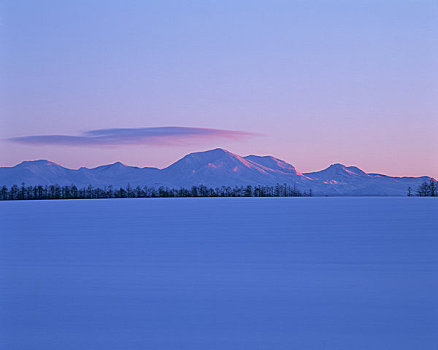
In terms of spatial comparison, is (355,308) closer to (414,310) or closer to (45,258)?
(414,310)

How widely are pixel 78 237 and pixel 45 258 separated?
317 cm

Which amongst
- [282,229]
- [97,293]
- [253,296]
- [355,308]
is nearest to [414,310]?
[355,308]

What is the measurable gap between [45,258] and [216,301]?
13.5 ft

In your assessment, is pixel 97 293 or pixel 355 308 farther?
pixel 97 293

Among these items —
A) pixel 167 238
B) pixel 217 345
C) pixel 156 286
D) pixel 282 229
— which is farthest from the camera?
pixel 282 229

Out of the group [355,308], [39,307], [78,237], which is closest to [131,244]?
[78,237]

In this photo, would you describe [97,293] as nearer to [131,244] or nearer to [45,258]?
[45,258]

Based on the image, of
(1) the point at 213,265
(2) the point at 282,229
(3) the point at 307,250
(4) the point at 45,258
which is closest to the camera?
(1) the point at 213,265

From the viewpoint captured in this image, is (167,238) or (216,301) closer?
(216,301)

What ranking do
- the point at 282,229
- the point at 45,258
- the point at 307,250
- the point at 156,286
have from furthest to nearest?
the point at 282,229 < the point at 307,250 < the point at 45,258 < the point at 156,286

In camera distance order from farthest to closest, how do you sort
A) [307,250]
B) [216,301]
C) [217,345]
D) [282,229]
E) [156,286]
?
[282,229] < [307,250] < [156,286] < [216,301] < [217,345]

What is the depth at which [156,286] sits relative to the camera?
587 cm

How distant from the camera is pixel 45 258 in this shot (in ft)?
26.7

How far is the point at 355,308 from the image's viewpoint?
492 centimetres
